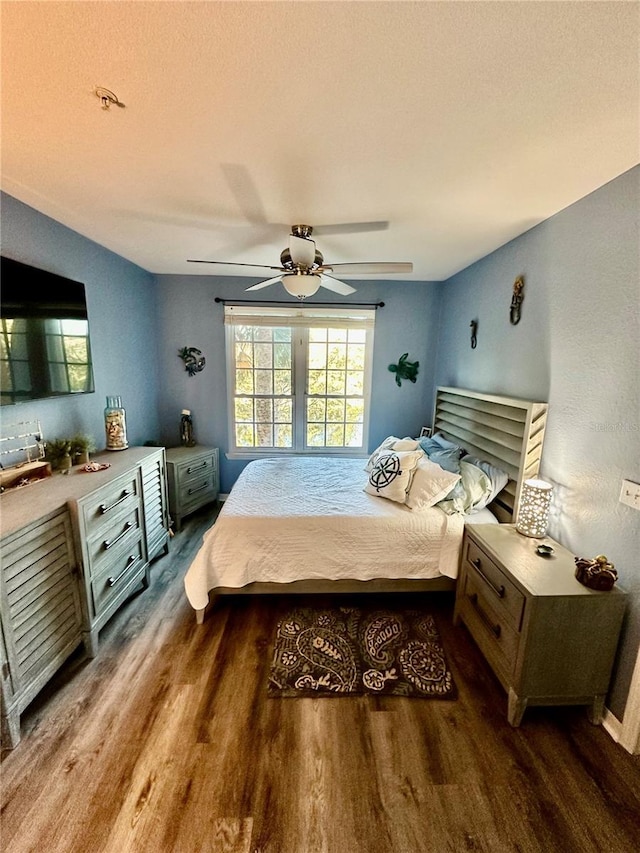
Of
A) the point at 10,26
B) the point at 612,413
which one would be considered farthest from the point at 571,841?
the point at 10,26

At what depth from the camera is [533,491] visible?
189 cm

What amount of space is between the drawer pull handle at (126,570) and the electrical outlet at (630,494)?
272cm

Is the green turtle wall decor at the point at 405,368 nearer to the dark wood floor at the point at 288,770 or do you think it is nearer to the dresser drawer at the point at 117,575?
the dark wood floor at the point at 288,770

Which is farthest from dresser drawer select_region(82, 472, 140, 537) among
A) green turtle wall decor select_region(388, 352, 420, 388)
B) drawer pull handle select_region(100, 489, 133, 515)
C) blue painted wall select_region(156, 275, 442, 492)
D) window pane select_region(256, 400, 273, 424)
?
green turtle wall decor select_region(388, 352, 420, 388)

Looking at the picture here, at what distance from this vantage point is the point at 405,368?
12.5 feet

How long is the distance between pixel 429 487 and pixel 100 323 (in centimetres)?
286

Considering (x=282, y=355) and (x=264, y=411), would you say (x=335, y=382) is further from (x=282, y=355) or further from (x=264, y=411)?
(x=264, y=411)

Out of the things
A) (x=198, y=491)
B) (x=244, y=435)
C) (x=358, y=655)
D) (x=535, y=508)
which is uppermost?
(x=535, y=508)

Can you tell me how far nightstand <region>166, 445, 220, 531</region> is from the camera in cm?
320

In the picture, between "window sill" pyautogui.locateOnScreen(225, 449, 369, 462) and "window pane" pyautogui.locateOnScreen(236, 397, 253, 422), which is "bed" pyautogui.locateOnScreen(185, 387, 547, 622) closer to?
"window sill" pyautogui.locateOnScreen(225, 449, 369, 462)

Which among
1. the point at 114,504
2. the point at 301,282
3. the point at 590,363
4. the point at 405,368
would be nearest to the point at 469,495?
the point at 590,363

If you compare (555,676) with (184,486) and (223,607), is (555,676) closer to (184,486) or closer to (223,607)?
(223,607)

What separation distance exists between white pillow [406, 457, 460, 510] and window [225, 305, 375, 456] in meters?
1.65

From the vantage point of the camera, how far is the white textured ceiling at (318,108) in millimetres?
901
